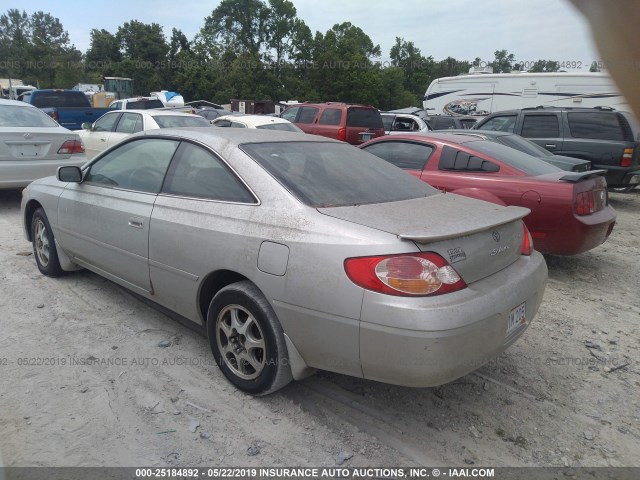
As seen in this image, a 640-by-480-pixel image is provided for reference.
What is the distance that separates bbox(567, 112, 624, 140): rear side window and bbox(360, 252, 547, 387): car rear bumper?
8261 millimetres

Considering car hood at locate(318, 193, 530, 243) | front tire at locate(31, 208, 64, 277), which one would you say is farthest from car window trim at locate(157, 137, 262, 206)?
front tire at locate(31, 208, 64, 277)

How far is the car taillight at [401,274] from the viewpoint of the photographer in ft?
7.31

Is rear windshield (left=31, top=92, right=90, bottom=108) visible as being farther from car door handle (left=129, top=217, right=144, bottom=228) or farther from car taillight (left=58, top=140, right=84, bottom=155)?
car door handle (left=129, top=217, right=144, bottom=228)

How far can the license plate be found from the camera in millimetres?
2555

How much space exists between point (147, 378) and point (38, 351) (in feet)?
2.91

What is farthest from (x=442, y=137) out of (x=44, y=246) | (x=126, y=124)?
(x=126, y=124)

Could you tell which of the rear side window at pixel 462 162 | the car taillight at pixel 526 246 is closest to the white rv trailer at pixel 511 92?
the rear side window at pixel 462 162

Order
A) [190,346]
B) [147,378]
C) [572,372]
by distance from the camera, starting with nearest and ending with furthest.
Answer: [147,378]
[572,372]
[190,346]

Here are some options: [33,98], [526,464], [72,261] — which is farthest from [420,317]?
[33,98]

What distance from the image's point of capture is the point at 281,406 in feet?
9.18

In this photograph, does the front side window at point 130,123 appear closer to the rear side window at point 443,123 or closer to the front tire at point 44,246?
the front tire at point 44,246

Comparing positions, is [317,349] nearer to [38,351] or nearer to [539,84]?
[38,351]

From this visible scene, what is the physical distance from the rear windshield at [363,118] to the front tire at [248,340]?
10537 millimetres

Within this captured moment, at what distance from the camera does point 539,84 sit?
54.6 ft
